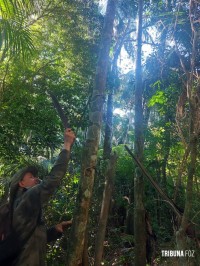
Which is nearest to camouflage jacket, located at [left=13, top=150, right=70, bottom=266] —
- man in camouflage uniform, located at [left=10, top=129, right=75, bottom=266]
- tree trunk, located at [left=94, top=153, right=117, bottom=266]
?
man in camouflage uniform, located at [left=10, top=129, right=75, bottom=266]

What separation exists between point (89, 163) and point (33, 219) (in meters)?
1.75

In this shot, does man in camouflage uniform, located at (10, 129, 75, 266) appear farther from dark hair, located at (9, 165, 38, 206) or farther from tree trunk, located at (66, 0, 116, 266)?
tree trunk, located at (66, 0, 116, 266)

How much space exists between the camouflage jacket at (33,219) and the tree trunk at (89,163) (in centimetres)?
106

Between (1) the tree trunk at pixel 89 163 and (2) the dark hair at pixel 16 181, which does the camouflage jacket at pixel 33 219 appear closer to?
(2) the dark hair at pixel 16 181

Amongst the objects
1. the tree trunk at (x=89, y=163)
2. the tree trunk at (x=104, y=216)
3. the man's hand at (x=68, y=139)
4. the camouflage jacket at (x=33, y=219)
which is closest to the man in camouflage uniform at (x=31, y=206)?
the camouflage jacket at (x=33, y=219)

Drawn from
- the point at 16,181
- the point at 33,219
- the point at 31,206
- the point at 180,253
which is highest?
the point at 16,181

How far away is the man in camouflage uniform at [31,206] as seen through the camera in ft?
8.87

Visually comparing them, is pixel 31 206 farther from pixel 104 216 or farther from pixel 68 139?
pixel 104 216

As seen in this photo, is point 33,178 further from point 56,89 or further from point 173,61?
point 173,61

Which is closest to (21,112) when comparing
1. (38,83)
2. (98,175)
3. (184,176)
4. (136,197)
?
(38,83)

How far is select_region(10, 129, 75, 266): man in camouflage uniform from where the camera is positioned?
8.87 feet

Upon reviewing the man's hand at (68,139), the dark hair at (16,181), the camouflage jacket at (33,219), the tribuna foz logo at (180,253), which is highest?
the man's hand at (68,139)

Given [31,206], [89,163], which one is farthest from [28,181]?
[89,163]

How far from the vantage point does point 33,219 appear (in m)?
2.74
